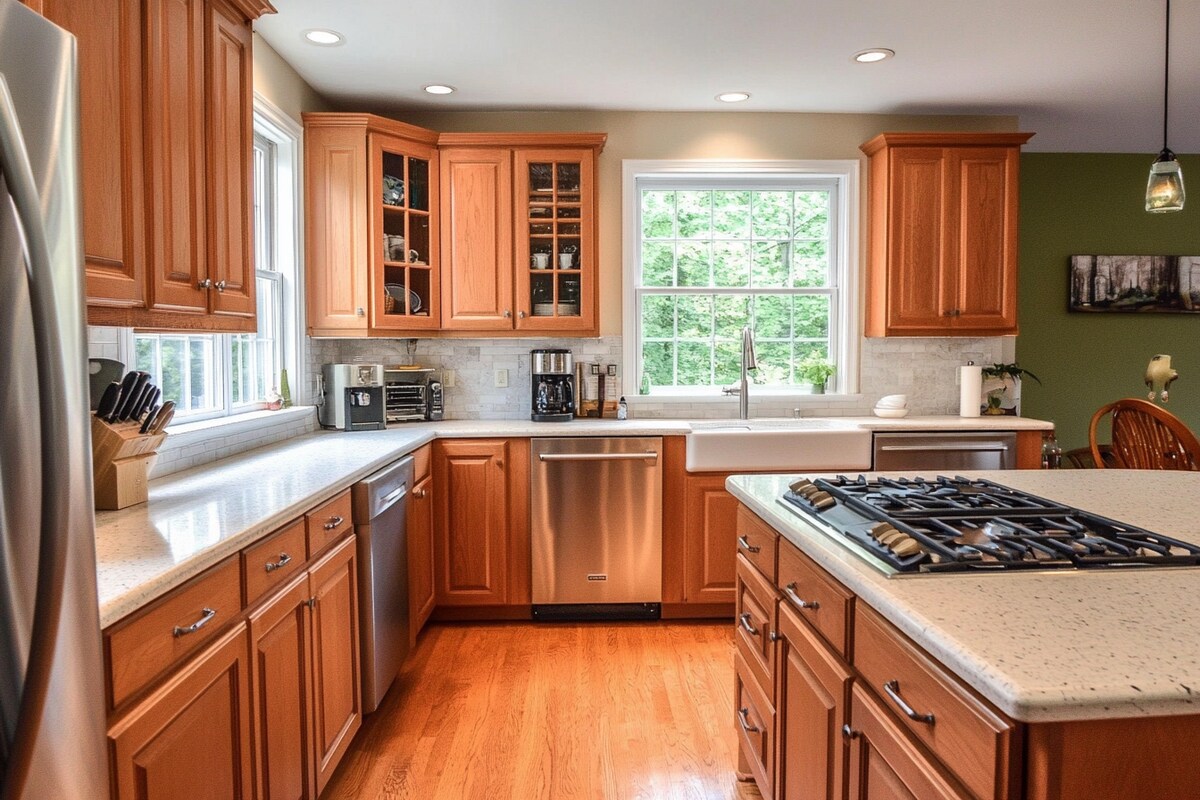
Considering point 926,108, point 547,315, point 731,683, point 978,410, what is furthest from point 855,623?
point 926,108

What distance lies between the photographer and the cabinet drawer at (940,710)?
2.89 ft

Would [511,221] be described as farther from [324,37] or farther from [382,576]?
[382,576]

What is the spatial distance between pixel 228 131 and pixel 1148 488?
106 inches

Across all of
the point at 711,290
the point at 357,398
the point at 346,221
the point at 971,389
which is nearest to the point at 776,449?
the point at 711,290

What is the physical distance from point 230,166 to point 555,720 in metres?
2.06

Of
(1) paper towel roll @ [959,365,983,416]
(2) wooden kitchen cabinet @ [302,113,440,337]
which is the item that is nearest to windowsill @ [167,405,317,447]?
(2) wooden kitchen cabinet @ [302,113,440,337]

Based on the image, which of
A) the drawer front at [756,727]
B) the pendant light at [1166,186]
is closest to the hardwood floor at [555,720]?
the drawer front at [756,727]

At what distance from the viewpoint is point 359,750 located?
2.51 metres

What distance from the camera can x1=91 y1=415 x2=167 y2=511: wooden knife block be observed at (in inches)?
69.7

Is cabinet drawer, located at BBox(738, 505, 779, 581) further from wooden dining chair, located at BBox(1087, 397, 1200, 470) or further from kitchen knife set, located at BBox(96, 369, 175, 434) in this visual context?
kitchen knife set, located at BBox(96, 369, 175, 434)

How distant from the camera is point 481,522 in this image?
143 inches

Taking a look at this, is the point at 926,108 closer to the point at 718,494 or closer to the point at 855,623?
the point at 718,494

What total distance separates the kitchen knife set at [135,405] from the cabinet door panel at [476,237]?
2.06 meters

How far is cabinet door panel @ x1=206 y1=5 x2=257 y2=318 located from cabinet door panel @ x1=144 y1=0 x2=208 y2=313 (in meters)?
0.05
